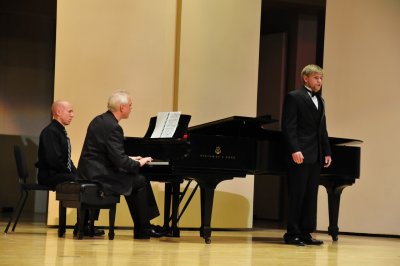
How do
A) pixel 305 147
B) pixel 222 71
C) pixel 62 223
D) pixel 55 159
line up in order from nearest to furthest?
1. pixel 305 147
2. pixel 62 223
3. pixel 55 159
4. pixel 222 71

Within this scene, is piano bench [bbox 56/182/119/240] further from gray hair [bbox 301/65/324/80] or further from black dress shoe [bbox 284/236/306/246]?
gray hair [bbox 301/65/324/80]

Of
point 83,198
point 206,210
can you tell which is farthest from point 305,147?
point 83,198

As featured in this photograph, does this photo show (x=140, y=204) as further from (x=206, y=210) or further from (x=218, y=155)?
(x=218, y=155)

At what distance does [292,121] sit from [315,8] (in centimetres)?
430

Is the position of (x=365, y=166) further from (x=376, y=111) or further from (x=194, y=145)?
(x=194, y=145)

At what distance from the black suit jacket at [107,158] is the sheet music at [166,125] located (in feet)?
1.23

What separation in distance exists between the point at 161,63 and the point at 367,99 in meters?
2.39

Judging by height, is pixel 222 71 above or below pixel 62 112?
above

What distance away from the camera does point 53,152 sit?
6.62 meters

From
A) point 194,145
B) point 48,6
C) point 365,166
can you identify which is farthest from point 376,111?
point 48,6

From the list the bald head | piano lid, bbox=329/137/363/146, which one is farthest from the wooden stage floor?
the bald head

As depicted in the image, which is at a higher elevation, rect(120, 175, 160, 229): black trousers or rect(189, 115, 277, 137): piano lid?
rect(189, 115, 277, 137): piano lid

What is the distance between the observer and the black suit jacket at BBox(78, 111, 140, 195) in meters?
6.08

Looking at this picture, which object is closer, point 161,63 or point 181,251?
point 181,251
